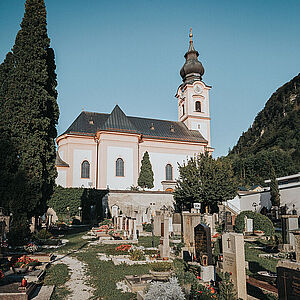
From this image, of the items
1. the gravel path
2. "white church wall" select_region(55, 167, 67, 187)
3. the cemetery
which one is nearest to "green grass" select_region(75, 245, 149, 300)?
the cemetery

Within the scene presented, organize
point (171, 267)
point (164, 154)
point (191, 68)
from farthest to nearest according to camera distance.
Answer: point (191, 68)
point (164, 154)
point (171, 267)

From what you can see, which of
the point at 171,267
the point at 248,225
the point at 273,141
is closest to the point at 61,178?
the point at 248,225

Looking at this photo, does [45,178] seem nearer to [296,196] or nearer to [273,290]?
[273,290]

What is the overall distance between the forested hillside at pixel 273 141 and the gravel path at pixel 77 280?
175ft

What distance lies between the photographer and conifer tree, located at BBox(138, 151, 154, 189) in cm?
3577

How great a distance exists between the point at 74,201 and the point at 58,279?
21890mm

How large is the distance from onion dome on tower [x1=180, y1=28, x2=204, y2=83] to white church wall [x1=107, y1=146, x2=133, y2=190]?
1604 cm

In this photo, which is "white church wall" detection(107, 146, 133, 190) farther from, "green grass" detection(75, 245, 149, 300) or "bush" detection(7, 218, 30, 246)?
"green grass" detection(75, 245, 149, 300)

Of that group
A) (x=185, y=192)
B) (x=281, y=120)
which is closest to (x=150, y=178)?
(x=185, y=192)

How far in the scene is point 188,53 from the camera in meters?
44.9

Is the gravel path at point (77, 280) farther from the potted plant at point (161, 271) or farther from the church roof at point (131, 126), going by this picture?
the church roof at point (131, 126)

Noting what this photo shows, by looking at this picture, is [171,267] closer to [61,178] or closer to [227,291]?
[227,291]

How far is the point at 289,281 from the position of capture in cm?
531

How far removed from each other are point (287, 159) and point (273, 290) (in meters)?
63.6
